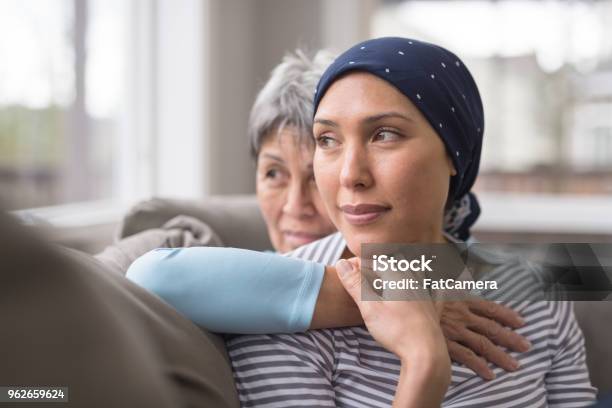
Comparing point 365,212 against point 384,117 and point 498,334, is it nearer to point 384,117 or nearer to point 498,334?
point 384,117

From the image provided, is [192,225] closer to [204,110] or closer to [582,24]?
[204,110]

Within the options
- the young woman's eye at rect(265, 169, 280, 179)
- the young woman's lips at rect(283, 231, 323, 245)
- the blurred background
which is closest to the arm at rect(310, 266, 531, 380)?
the young woman's lips at rect(283, 231, 323, 245)

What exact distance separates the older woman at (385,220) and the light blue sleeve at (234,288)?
1.7 inches

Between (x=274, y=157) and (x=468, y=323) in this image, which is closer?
(x=468, y=323)

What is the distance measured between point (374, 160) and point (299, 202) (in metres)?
0.51

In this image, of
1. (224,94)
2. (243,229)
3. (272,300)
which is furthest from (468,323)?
(224,94)

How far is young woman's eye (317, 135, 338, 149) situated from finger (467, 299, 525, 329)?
284mm

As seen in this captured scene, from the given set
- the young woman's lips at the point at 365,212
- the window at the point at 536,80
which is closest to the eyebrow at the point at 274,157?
the young woman's lips at the point at 365,212

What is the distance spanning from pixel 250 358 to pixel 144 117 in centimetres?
237

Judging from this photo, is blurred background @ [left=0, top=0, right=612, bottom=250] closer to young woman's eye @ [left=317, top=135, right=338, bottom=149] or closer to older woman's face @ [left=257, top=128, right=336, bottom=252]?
older woman's face @ [left=257, top=128, right=336, bottom=252]

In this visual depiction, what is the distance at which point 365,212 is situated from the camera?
95 cm

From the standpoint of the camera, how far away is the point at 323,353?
0.89m

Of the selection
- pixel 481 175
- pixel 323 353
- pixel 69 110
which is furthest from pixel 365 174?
pixel 481 175

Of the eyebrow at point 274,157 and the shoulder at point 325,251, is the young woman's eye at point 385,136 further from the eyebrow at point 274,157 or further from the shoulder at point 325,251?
the eyebrow at point 274,157
